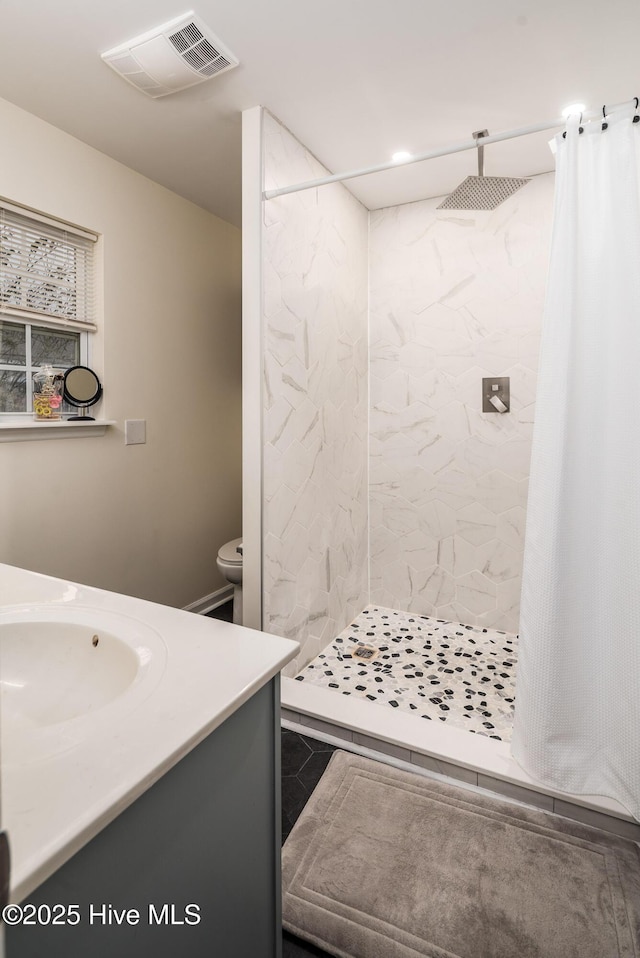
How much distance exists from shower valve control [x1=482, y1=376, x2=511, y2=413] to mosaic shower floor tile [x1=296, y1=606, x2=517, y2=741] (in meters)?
1.20

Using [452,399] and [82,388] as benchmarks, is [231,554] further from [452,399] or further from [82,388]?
[452,399]

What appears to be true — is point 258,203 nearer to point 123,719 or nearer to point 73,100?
point 73,100

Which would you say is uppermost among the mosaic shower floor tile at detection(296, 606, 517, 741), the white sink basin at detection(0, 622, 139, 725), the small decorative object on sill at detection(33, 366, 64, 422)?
the small decorative object on sill at detection(33, 366, 64, 422)

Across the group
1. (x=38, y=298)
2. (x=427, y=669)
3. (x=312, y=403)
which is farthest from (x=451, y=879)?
(x=38, y=298)

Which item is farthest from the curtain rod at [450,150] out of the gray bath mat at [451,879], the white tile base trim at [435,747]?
the gray bath mat at [451,879]

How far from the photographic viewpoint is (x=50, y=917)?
1.65 feet

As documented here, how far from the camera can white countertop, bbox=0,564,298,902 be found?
501 mm

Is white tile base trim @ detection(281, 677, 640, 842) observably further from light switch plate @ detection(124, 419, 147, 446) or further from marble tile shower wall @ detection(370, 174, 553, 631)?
light switch plate @ detection(124, 419, 147, 446)

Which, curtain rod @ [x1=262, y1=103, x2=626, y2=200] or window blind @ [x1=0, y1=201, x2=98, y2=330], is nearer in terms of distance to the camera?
curtain rod @ [x1=262, y1=103, x2=626, y2=200]

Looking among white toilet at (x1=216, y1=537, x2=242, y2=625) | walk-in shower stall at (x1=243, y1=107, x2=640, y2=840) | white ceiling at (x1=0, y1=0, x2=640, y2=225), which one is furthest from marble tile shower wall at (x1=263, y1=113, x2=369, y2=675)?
white toilet at (x1=216, y1=537, x2=242, y2=625)

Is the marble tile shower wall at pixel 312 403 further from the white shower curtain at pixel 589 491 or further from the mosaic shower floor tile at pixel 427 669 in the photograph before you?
the white shower curtain at pixel 589 491

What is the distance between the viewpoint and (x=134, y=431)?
8.43ft

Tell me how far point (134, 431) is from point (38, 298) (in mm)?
721

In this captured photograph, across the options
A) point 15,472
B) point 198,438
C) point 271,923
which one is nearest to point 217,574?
point 198,438
